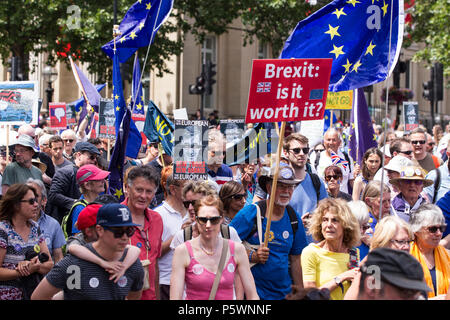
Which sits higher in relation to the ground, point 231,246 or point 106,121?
point 106,121

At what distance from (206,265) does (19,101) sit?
7.02 meters

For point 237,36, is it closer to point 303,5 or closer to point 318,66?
point 303,5

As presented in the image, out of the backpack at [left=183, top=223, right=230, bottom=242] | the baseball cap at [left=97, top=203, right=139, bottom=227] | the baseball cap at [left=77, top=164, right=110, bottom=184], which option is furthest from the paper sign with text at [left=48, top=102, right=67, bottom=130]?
the baseball cap at [left=97, top=203, right=139, bottom=227]

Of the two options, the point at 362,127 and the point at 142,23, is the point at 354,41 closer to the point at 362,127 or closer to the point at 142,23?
the point at 142,23

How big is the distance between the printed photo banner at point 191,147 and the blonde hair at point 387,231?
273 cm

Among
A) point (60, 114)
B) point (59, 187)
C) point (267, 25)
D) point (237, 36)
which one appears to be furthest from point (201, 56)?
point (59, 187)

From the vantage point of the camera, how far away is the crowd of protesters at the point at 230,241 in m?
4.41

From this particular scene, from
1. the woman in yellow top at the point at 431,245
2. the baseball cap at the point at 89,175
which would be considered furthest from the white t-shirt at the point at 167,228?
the woman in yellow top at the point at 431,245

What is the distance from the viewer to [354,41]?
782 cm

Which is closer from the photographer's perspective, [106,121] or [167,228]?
[167,228]

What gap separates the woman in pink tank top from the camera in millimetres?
4754

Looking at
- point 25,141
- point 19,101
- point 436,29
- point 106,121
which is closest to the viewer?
point 25,141

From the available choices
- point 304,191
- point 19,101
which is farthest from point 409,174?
point 19,101
